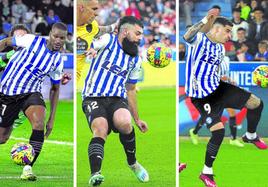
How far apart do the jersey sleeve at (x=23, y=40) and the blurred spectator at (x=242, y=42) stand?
3.55 m

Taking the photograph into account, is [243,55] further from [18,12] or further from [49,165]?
[18,12]

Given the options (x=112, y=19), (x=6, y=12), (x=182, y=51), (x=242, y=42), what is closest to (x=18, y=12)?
(x=6, y=12)

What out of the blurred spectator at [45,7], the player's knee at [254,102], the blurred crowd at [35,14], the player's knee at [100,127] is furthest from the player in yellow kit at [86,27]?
the blurred spectator at [45,7]

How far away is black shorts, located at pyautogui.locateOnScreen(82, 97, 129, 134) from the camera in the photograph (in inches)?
192

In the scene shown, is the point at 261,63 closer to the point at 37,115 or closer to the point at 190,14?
the point at 190,14

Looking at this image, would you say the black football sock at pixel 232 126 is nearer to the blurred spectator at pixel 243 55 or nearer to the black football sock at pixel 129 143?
the blurred spectator at pixel 243 55

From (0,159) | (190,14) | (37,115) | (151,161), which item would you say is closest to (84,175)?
(37,115)

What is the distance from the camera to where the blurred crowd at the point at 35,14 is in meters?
12.6

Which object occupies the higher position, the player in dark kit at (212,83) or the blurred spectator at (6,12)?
the blurred spectator at (6,12)

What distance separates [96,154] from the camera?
467 centimetres

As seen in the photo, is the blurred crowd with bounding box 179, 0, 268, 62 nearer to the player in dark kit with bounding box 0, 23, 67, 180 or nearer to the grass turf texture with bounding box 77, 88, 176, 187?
the grass turf texture with bounding box 77, 88, 176, 187

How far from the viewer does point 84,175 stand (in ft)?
18.1

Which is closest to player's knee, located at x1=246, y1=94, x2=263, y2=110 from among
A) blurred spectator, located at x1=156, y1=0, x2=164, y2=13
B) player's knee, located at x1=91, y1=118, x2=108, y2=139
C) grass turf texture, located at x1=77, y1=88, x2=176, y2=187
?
grass turf texture, located at x1=77, y1=88, x2=176, y2=187

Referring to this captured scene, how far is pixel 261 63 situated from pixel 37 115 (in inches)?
121
